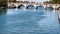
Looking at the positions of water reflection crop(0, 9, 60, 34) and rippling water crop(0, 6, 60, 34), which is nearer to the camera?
water reflection crop(0, 9, 60, 34)

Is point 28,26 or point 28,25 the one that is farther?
point 28,25

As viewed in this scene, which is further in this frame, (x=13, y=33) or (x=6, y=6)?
(x=6, y=6)

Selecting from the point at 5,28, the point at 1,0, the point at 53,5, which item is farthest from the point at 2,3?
the point at 5,28

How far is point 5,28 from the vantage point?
1351 inches

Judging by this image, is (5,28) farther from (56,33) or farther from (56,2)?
(56,2)

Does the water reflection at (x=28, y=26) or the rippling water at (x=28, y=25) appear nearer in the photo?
the water reflection at (x=28, y=26)

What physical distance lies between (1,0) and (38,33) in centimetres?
5430

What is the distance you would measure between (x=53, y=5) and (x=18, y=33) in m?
51.1

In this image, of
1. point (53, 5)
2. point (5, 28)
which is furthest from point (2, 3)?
point (5, 28)

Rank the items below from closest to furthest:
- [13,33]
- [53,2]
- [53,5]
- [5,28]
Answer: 1. [13,33]
2. [5,28]
3. [53,5]
4. [53,2]

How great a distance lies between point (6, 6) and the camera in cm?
8638

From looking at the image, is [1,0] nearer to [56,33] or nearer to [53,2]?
[53,2]

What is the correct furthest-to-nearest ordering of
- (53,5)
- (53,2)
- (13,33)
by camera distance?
(53,2) < (53,5) < (13,33)

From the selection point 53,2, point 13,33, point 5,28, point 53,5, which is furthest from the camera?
point 53,2
